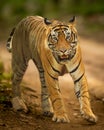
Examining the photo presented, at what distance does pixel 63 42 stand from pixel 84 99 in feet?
2.52

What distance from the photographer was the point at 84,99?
610cm

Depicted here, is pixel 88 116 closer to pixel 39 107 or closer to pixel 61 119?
pixel 61 119

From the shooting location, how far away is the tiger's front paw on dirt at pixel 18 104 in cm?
671

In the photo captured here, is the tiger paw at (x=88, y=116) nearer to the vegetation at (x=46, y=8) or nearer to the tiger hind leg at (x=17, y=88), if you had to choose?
the tiger hind leg at (x=17, y=88)

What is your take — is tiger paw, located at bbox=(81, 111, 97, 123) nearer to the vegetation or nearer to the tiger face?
the tiger face

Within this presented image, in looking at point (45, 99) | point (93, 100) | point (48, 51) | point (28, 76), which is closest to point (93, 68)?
point (28, 76)

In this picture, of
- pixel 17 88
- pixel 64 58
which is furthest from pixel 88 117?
pixel 17 88

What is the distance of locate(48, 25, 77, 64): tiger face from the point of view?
18.9 ft

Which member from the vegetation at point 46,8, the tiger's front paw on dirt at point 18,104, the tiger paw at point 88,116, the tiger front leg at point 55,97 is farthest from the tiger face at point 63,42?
the vegetation at point 46,8

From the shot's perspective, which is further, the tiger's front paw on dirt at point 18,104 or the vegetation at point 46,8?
the vegetation at point 46,8

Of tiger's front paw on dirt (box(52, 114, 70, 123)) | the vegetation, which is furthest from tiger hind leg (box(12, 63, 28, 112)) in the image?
the vegetation

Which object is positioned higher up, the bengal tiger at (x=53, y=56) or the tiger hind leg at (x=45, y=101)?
the bengal tiger at (x=53, y=56)

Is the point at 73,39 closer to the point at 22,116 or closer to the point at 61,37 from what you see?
the point at 61,37

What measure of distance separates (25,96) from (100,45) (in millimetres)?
6952
